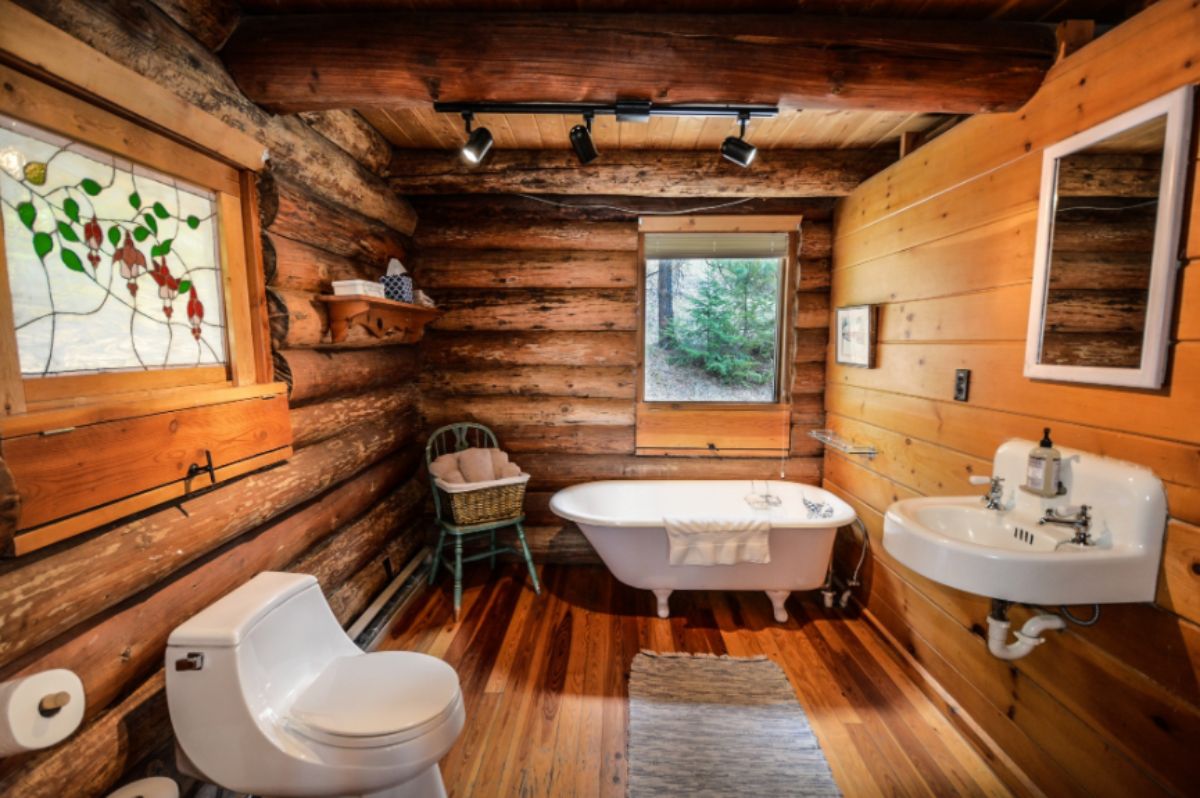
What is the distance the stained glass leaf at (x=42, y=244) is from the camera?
1.09 meters

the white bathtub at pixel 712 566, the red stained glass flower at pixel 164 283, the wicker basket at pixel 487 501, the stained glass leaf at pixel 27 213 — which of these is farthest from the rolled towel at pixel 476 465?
the stained glass leaf at pixel 27 213

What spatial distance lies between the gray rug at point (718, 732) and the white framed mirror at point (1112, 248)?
1.57m

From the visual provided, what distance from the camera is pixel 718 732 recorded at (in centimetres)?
190

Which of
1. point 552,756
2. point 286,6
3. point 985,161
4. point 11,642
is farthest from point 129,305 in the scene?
point 985,161

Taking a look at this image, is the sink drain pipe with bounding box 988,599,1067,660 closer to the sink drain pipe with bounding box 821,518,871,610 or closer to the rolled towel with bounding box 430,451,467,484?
the sink drain pipe with bounding box 821,518,871,610

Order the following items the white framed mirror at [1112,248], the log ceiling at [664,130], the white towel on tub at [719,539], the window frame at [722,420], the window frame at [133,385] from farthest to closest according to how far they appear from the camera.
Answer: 1. the window frame at [722,420]
2. the white towel on tub at [719,539]
3. the log ceiling at [664,130]
4. the white framed mirror at [1112,248]
5. the window frame at [133,385]

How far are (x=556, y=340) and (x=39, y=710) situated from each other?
260 centimetres

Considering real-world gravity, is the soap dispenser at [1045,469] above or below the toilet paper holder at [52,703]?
above

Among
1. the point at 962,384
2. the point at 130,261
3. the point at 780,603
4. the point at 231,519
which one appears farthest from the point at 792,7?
the point at 780,603

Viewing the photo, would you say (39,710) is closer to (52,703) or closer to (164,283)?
(52,703)

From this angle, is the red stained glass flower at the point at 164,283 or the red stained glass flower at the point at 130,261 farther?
the red stained glass flower at the point at 164,283

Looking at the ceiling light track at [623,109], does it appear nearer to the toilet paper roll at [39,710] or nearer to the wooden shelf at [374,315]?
the wooden shelf at [374,315]

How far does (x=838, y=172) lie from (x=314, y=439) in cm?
304

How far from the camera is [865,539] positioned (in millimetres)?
2678
